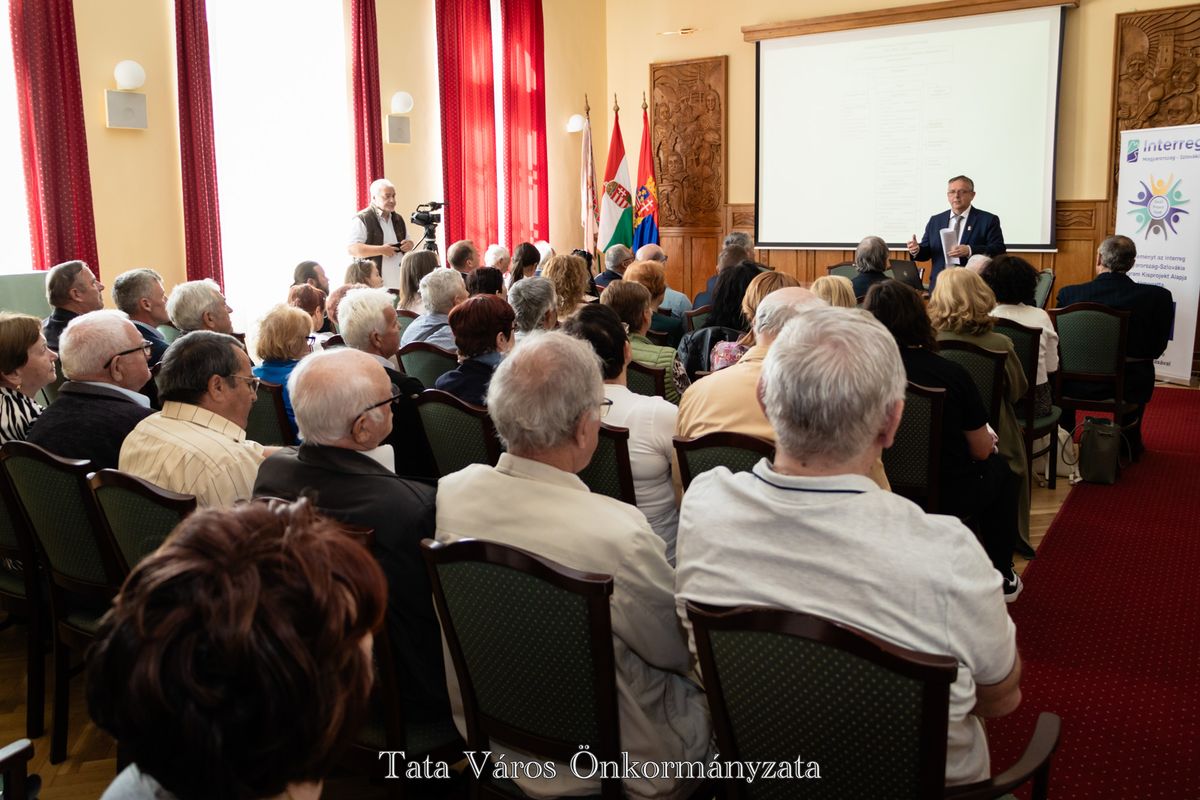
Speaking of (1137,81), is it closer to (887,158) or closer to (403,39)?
(887,158)

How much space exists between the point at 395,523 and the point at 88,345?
1529mm

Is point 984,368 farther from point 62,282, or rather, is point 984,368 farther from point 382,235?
point 382,235

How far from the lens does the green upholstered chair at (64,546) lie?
2.52m

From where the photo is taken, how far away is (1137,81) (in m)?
8.48

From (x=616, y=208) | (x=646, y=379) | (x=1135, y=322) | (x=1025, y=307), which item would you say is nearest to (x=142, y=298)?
(x=646, y=379)

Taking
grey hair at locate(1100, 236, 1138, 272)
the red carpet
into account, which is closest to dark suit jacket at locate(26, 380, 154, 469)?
the red carpet

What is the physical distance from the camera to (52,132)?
6207mm

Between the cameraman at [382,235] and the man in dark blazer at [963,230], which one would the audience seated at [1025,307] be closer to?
the man in dark blazer at [963,230]

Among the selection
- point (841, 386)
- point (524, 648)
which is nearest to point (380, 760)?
point (524, 648)

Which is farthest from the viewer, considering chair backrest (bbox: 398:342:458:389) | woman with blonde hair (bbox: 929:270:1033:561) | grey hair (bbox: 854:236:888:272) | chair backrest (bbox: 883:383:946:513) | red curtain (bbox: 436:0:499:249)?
red curtain (bbox: 436:0:499:249)

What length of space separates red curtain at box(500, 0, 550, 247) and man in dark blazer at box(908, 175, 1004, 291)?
4.44 m

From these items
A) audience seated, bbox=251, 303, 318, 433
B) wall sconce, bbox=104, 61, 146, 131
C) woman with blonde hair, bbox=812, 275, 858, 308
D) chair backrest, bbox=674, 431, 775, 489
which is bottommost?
chair backrest, bbox=674, 431, 775, 489

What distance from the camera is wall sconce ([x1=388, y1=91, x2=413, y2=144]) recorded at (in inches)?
341

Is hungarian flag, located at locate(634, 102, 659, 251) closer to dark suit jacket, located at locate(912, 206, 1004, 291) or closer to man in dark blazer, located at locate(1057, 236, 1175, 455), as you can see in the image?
dark suit jacket, located at locate(912, 206, 1004, 291)
